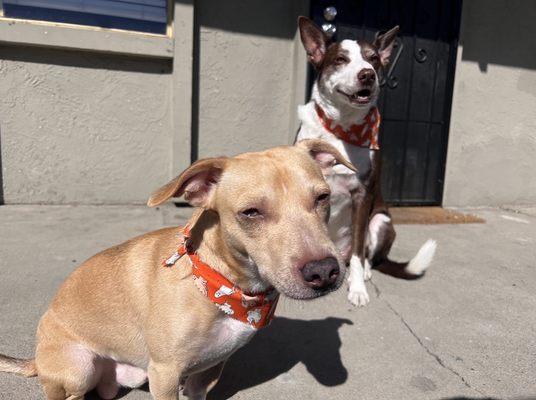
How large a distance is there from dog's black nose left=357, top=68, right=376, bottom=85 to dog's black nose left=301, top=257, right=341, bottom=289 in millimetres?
2051

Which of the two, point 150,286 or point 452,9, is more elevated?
point 452,9

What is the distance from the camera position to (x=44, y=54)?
15.9 ft

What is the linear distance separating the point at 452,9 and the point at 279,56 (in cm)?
254

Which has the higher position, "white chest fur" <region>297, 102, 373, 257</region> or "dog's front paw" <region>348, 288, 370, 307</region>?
"white chest fur" <region>297, 102, 373, 257</region>

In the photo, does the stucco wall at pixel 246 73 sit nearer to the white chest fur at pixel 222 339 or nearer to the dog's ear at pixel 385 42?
the dog's ear at pixel 385 42

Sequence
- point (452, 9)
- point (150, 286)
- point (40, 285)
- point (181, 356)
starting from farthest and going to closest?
point (452, 9) < point (40, 285) < point (150, 286) < point (181, 356)

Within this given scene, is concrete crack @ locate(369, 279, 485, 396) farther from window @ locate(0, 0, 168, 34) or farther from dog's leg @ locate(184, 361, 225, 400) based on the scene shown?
window @ locate(0, 0, 168, 34)

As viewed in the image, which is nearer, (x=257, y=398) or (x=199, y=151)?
(x=257, y=398)

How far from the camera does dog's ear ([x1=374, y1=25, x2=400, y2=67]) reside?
363cm

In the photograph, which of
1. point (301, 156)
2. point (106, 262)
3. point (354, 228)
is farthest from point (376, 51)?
point (106, 262)

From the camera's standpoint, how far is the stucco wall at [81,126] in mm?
4887

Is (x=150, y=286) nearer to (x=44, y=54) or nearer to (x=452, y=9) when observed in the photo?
(x=44, y=54)

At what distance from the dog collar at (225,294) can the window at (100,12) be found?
425 cm

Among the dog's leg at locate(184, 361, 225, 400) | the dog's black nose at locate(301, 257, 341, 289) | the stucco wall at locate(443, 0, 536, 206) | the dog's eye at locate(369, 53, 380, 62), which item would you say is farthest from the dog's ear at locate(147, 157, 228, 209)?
the stucco wall at locate(443, 0, 536, 206)
